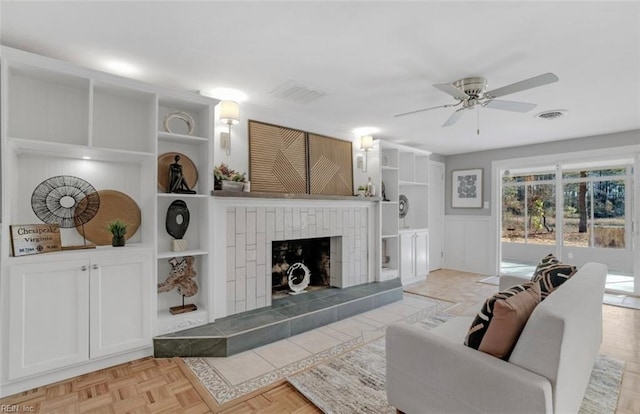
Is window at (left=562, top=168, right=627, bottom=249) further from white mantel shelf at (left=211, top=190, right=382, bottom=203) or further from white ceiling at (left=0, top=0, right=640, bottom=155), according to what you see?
white mantel shelf at (left=211, top=190, right=382, bottom=203)

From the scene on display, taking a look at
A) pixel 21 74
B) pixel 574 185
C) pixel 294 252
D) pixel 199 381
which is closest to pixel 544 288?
pixel 199 381

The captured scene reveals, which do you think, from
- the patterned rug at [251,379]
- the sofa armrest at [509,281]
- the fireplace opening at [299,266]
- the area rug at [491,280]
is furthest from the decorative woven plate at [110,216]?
the area rug at [491,280]

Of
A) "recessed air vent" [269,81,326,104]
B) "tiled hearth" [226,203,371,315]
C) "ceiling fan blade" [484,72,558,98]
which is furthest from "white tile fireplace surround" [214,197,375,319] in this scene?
"ceiling fan blade" [484,72,558,98]

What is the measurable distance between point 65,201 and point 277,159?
205cm

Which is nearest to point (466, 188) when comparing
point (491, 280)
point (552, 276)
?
point (491, 280)

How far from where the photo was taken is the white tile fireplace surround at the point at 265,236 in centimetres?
320

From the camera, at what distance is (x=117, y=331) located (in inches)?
97.8

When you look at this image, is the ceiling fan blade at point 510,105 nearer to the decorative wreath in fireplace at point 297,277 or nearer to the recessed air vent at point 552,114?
the recessed air vent at point 552,114

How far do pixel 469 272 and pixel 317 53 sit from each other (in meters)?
5.49

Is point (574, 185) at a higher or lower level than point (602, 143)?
lower

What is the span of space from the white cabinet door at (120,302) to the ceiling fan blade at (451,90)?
2.74m

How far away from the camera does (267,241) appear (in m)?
3.49

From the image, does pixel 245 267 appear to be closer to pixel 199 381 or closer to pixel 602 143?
pixel 199 381

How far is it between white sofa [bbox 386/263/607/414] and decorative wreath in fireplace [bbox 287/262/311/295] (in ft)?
7.25
